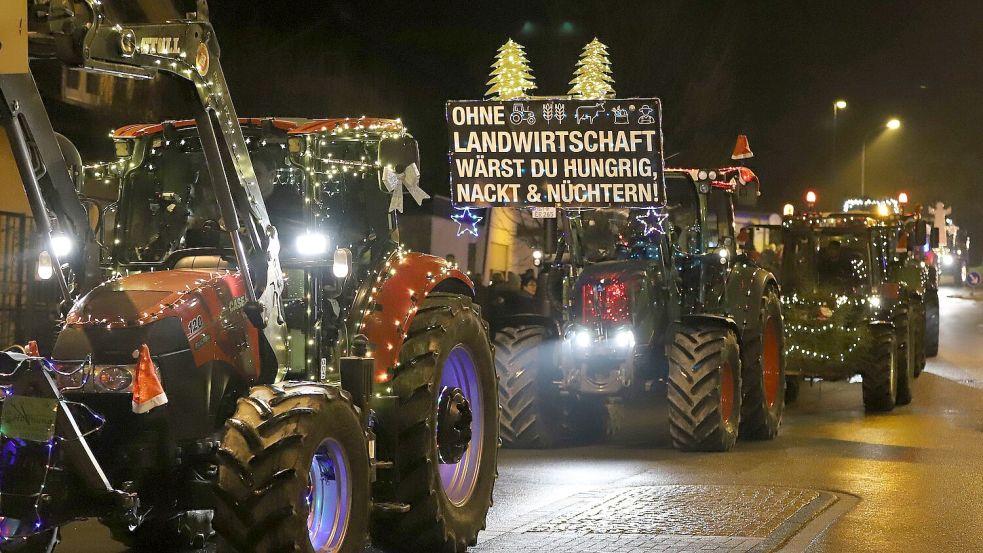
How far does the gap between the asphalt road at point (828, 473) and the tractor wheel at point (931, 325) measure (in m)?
7.40

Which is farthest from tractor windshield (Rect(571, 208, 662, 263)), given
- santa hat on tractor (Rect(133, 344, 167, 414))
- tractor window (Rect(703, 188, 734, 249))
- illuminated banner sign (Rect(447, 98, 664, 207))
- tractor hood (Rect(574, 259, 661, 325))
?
santa hat on tractor (Rect(133, 344, 167, 414))

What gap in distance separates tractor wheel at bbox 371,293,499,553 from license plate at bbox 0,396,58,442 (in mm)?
2193

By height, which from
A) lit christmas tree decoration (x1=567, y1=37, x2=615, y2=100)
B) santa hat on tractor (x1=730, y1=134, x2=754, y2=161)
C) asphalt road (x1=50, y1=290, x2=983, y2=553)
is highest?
lit christmas tree decoration (x1=567, y1=37, x2=615, y2=100)

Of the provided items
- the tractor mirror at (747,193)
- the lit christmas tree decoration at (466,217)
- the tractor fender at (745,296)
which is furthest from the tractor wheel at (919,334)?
the lit christmas tree decoration at (466,217)

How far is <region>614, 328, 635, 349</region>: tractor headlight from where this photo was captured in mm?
13719

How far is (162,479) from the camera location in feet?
22.4

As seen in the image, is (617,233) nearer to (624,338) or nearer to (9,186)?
(624,338)

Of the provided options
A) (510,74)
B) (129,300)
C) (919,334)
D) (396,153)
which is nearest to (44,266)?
(129,300)

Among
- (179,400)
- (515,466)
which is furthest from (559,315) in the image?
(179,400)

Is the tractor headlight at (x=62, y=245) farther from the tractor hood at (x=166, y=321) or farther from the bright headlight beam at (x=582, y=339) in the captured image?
the bright headlight beam at (x=582, y=339)

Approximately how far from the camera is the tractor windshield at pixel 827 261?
64.5 feet

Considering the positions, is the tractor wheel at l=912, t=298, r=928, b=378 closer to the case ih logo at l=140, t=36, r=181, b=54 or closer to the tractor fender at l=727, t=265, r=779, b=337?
the tractor fender at l=727, t=265, r=779, b=337

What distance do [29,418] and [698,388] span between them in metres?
8.50

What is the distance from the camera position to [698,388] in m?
13.5
